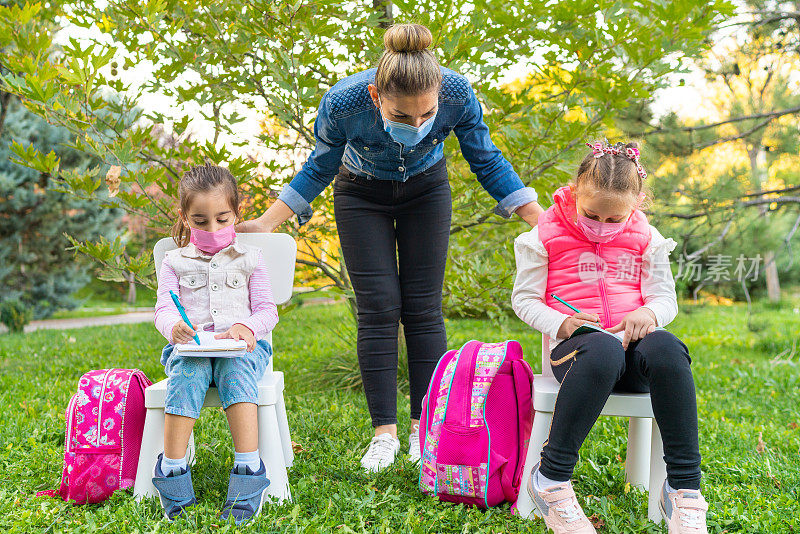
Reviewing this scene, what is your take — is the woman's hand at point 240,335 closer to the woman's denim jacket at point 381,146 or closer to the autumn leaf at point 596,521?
the woman's denim jacket at point 381,146

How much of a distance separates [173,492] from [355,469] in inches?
25.4

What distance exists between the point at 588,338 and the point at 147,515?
1358 mm

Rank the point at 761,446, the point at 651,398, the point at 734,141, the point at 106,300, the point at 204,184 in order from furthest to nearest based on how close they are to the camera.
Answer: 1. the point at 106,300
2. the point at 734,141
3. the point at 761,446
4. the point at 204,184
5. the point at 651,398

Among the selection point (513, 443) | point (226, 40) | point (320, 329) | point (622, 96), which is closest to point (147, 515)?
point (513, 443)

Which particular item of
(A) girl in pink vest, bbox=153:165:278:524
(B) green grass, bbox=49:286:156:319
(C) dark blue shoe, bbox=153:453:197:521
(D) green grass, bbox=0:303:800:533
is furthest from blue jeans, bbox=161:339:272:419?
(B) green grass, bbox=49:286:156:319

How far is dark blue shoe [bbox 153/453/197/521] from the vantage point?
71.5 inches

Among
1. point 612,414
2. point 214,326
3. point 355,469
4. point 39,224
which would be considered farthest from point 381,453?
point 39,224

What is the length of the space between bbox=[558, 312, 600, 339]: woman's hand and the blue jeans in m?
0.92

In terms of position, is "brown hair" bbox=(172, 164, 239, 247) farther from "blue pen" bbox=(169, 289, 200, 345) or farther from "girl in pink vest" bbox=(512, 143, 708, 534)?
"girl in pink vest" bbox=(512, 143, 708, 534)

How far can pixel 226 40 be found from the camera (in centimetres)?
308

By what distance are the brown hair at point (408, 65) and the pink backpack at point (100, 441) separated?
1.28m

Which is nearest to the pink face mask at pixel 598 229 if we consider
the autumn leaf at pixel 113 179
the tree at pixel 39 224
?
the autumn leaf at pixel 113 179

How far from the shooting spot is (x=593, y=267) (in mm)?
1938

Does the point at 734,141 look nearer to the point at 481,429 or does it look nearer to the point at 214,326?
the point at 481,429
